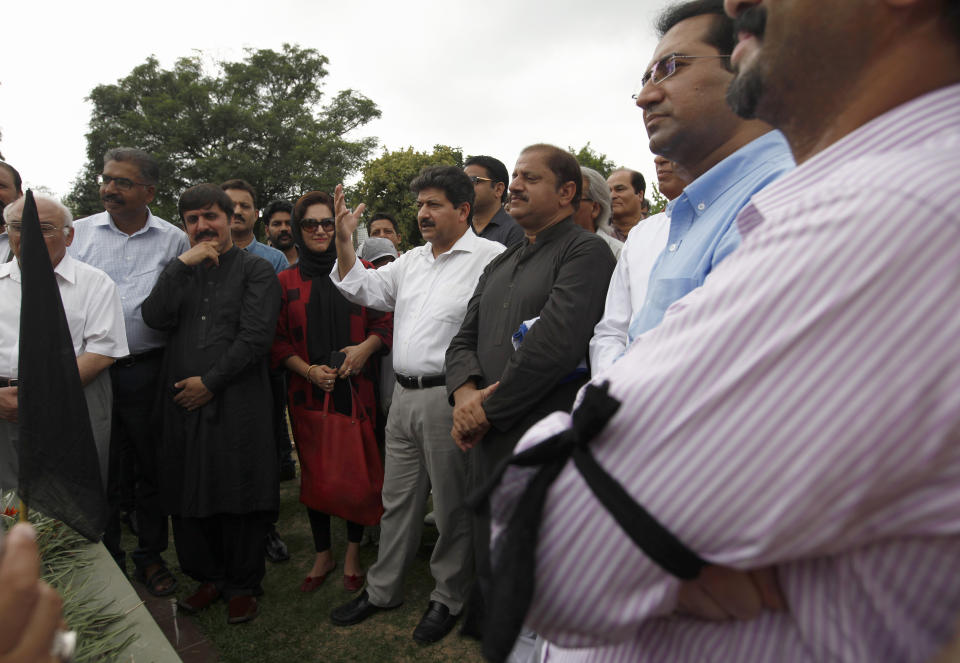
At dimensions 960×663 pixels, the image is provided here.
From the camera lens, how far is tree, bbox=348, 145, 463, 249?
22.6 m

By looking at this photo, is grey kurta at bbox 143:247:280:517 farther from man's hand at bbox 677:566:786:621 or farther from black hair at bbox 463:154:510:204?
man's hand at bbox 677:566:786:621

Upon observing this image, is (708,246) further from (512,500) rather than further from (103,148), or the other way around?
(103,148)

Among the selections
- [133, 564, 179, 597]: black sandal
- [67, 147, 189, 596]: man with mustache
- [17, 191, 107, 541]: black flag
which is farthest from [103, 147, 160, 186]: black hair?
[133, 564, 179, 597]: black sandal

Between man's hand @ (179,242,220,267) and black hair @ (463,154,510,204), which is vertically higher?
black hair @ (463,154,510,204)

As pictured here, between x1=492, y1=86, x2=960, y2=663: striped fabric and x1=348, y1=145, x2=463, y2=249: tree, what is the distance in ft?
71.5

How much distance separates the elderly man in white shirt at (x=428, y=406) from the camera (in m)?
3.15

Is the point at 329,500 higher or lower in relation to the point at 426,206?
lower

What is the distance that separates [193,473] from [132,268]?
145cm

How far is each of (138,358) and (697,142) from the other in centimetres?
339

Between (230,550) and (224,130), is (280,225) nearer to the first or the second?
(230,550)

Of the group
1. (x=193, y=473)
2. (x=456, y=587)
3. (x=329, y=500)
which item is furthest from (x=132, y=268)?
(x=456, y=587)

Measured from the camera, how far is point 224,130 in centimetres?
3059

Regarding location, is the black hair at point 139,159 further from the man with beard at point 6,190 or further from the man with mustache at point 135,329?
the man with beard at point 6,190

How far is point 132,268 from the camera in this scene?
3.71 metres
